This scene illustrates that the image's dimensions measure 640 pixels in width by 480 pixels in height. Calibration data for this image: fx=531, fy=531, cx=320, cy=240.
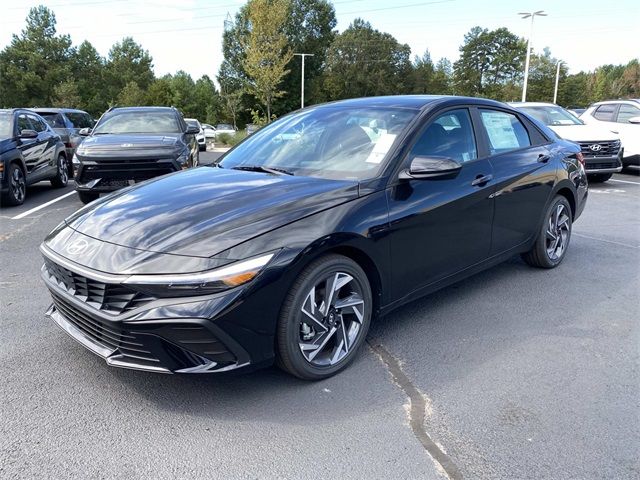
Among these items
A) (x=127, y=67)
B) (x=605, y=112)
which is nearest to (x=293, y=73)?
(x=127, y=67)

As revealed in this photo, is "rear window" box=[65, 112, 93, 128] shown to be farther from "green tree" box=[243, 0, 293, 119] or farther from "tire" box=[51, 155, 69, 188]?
"green tree" box=[243, 0, 293, 119]

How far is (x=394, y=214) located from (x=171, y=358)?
1.58m

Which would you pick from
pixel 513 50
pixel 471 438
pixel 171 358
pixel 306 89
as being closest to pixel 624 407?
pixel 471 438

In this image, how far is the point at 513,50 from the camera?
239ft

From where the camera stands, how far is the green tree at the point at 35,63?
50062 mm

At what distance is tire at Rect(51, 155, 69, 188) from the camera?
11.0 m

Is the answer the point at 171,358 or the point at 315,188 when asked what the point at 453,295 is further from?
the point at 171,358

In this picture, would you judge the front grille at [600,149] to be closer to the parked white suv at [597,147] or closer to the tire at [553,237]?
the parked white suv at [597,147]

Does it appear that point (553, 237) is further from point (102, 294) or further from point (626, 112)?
point (626, 112)

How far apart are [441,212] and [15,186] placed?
7.82 m

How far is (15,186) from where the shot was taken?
877 centimetres

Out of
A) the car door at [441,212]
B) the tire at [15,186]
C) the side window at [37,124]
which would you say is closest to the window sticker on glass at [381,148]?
the car door at [441,212]

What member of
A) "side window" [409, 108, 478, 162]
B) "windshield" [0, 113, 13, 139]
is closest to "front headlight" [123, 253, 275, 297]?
"side window" [409, 108, 478, 162]

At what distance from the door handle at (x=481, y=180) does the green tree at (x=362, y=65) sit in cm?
6545
